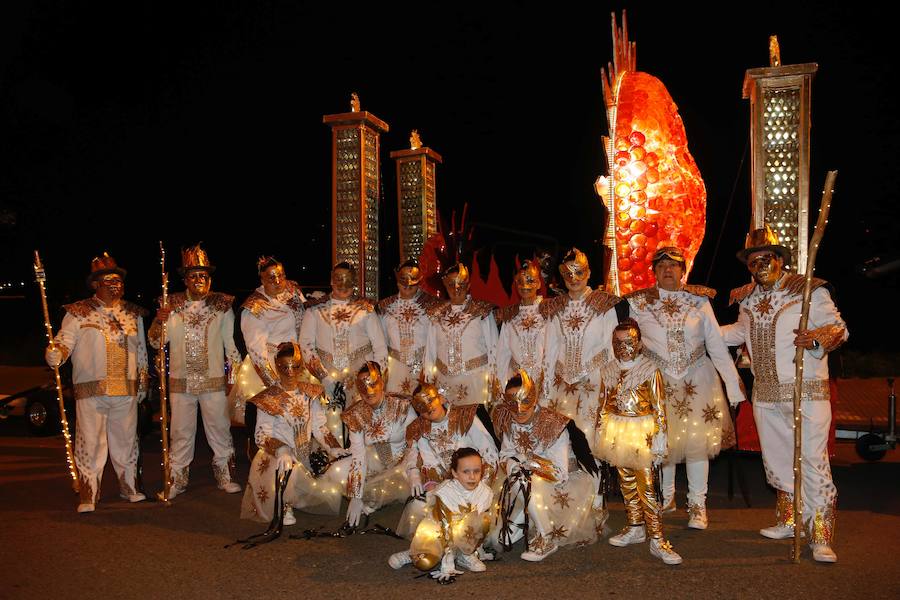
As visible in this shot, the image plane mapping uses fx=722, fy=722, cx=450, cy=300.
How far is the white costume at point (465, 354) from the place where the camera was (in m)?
5.64

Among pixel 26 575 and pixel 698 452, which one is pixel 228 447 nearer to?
pixel 26 575

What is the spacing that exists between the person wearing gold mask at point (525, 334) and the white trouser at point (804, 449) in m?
1.54

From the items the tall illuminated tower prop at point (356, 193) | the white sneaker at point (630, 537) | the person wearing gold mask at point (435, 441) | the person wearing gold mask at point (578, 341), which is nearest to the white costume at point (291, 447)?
the person wearing gold mask at point (435, 441)

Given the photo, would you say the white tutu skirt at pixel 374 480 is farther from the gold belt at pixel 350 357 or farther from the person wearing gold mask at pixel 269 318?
the person wearing gold mask at pixel 269 318

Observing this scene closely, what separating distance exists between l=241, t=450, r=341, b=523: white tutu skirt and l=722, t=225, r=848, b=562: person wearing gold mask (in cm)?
303

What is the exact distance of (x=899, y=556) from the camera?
4234 millimetres

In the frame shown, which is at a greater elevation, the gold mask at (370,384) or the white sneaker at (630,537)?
the gold mask at (370,384)

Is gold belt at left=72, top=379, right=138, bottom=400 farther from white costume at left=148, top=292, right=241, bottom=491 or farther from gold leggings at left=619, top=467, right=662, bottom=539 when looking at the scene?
gold leggings at left=619, top=467, right=662, bottom=539

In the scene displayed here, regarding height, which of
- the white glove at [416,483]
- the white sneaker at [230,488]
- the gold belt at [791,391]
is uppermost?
the gold belt at [791,391]

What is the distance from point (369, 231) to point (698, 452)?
461cm

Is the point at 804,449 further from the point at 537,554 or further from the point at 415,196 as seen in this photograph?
the point at 415,196

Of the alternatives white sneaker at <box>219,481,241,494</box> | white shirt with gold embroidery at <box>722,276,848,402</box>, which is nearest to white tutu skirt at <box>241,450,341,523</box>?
white sneaker at <box>219,481,241,494</box>

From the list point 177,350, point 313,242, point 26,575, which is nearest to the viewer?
point 26,575

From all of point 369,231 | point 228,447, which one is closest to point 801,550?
point 228,447
